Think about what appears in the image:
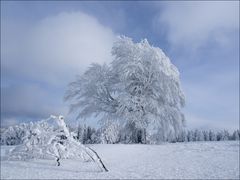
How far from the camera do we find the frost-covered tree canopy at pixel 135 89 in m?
28.2

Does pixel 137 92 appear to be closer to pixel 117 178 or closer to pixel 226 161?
pixel 226 161

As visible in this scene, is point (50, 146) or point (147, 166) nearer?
point (147, 166)

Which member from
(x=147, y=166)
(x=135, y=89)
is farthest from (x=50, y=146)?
(x=135, y=89)

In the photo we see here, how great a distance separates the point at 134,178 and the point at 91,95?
18.7 metres

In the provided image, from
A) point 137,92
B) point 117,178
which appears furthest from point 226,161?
point 137,92

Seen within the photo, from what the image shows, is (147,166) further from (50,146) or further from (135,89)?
(135,89)

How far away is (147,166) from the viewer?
585 inches

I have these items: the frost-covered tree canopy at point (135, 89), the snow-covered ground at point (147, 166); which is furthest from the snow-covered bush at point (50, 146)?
the frost-covered tree canopy at point (135, 89)

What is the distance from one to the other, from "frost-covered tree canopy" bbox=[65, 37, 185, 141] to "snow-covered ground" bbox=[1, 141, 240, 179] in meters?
8.20

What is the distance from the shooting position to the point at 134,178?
41.2ft

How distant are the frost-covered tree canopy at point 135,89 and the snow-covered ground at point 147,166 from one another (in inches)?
323

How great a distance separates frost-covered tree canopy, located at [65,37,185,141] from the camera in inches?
1112

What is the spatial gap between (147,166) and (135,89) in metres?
15.2

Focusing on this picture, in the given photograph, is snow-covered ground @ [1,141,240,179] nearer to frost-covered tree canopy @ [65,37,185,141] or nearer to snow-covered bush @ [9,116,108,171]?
snow-covered bush @ [9,116,108,171]
